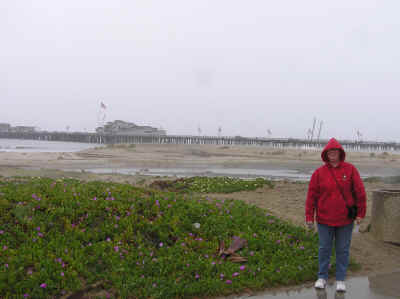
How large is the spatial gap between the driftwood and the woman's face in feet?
6.92

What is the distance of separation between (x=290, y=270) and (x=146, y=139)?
10238 cm

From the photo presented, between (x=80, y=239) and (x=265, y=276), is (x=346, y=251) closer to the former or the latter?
(x=265, y=276)

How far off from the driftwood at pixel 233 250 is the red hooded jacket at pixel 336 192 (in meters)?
1.45

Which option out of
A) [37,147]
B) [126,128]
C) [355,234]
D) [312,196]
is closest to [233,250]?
[312,196]

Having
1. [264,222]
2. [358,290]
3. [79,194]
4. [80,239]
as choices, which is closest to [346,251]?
[358,290]

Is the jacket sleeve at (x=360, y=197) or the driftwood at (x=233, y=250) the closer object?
the jacket sleeve at (x=360, y=197)

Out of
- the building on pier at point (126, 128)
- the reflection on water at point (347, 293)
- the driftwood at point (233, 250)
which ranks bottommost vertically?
the reflection on water at point (347, 293)

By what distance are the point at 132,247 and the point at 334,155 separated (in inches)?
130

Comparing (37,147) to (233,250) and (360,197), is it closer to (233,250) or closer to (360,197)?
(233,250)

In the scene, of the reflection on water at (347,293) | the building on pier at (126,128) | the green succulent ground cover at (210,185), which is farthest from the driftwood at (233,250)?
the building on pier at (126,128)

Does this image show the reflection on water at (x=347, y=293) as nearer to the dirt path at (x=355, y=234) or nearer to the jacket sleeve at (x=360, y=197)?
the dirt path at (x=355, y=234)

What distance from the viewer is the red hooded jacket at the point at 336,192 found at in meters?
4.32

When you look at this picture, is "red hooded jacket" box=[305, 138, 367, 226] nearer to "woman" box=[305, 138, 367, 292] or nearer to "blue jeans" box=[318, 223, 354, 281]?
"woman" box=[305, 138, 367, 292]

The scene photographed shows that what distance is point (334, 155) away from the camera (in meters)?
4.44
